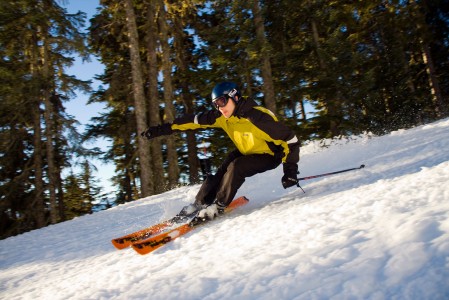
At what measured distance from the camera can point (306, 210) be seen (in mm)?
3816

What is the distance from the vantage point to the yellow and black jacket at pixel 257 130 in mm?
4438

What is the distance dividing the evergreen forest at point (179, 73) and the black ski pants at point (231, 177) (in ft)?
26.2

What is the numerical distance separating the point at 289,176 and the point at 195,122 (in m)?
1.70

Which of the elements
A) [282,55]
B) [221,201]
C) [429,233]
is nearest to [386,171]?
[221,201]

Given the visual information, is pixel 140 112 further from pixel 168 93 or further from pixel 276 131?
pixel 276 131

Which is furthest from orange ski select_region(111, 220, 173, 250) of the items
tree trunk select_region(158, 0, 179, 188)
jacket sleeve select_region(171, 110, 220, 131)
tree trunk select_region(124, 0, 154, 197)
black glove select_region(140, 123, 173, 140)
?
tree trunk select_region(158, 0, 179, 188)

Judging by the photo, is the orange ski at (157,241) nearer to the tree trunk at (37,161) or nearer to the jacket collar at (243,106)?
the jacket collar at (243,106)

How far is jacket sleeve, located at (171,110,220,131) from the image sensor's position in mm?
5082

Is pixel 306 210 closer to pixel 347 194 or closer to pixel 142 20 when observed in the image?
pixel 347 194

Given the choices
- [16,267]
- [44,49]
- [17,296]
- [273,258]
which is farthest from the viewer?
[44,49]

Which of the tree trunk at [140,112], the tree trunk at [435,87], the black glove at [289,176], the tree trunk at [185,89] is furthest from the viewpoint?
the tree trunk at [185,89]

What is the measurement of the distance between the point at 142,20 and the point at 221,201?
1404 cm

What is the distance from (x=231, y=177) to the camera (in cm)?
451

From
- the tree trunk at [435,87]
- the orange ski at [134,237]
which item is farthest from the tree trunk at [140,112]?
the tree trunk at [435,87]
